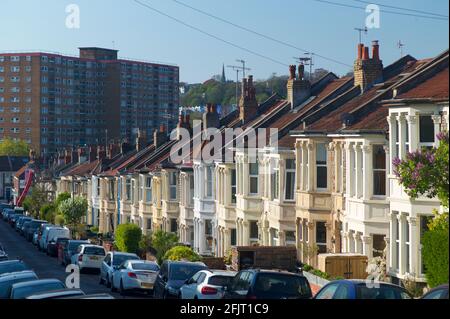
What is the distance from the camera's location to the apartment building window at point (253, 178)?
47062mm

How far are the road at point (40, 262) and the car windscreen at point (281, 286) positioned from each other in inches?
493

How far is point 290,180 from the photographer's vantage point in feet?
141

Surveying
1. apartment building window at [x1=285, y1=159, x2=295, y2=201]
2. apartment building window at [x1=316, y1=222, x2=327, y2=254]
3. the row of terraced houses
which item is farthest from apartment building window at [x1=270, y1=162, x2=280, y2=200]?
apartment building window at [x1=316, y1=222, x2=327, y2=254]

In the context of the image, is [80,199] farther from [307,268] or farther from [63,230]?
[307,268]

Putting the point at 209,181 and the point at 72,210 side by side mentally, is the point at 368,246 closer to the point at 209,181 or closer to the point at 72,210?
the point at 209,181

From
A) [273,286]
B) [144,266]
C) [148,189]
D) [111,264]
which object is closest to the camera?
[273,286]

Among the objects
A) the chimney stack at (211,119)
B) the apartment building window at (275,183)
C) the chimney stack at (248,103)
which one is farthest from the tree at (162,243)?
the chimney stack at (211,119)

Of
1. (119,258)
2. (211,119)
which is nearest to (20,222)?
(211,119)

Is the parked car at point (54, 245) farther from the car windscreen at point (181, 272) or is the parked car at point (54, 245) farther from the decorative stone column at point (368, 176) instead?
the car windscreen at point (181, 272)

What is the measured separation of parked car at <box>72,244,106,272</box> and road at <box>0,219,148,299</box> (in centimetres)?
44

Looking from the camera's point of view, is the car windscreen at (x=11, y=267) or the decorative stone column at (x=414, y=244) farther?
the car windscreen at (x=11, y=267)

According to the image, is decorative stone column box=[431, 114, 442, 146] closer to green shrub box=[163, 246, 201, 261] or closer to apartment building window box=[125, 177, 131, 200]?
green shrub box=[163, 246, 201, 261]

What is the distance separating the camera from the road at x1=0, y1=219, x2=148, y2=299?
3962cm

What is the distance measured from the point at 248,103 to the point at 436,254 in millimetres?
36027
